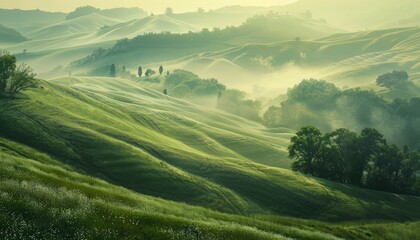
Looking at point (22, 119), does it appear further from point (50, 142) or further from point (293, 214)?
point (293, 214)

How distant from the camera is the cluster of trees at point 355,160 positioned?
111 metres

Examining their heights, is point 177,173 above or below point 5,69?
below

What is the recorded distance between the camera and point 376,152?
117312 mm

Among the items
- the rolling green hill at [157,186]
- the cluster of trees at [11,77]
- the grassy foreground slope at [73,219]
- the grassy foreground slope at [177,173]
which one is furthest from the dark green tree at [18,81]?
the grassy foreground slope at [73,219]

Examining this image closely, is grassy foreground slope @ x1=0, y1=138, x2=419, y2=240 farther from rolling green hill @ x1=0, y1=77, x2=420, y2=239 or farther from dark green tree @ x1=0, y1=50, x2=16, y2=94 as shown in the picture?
dark green tree @ x1=0, y1=50, x2=16, y2=94

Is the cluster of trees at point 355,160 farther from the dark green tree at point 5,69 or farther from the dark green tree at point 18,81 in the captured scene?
the dark green tree at point 5,69

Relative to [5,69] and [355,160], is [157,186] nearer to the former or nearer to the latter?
[5,69]

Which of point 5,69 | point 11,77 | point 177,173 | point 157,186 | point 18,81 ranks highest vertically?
point 5,69

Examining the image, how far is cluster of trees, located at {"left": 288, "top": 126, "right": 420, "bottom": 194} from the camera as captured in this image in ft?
365

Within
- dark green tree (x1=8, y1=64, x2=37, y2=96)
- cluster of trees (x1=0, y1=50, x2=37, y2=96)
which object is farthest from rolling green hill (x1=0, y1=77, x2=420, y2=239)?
cluster of trees (x1=0, y1=50, x2=37, y2=96)

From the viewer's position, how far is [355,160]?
115250 millimetres

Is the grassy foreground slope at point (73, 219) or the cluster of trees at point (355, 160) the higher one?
the grassy foreground slope at point (73, 219)

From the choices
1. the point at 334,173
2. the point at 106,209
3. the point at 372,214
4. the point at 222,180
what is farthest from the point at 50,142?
the point at 334,173

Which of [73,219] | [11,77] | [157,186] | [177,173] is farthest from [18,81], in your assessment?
[73,219]
